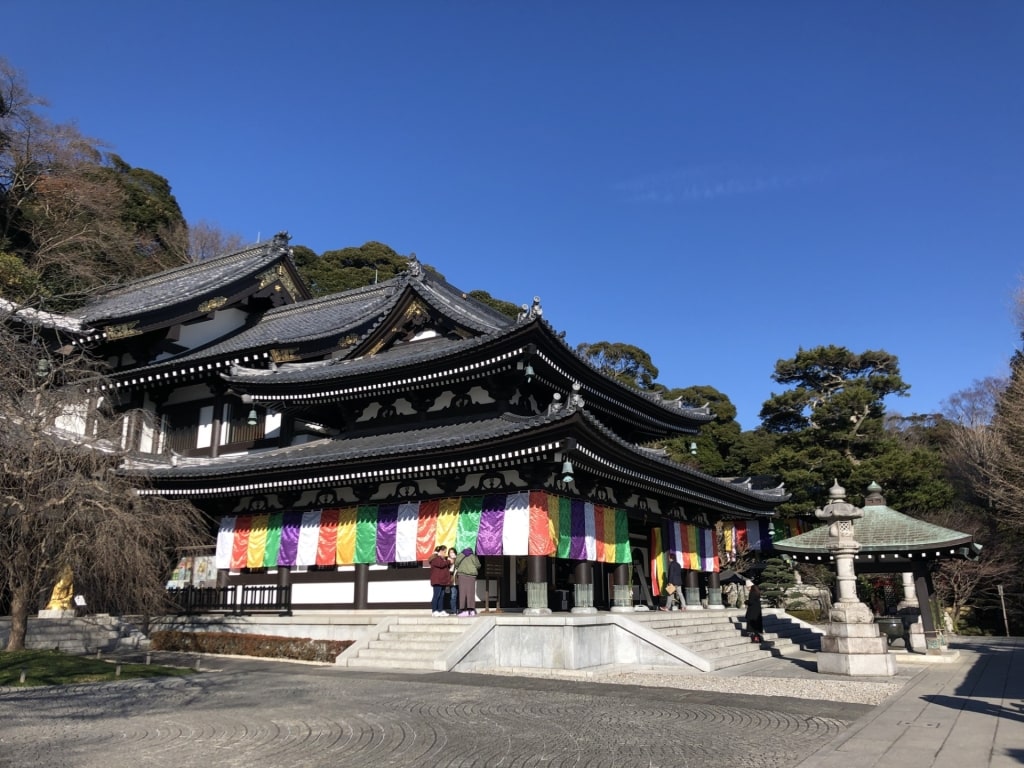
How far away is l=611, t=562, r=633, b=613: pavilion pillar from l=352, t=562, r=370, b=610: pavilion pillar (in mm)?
7073

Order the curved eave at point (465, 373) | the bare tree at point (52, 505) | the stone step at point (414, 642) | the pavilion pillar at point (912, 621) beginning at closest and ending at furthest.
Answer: the bare tree at point (52, 505) < the stone step at point (414, 642) < the curved eave at point (465, 373) < the pavilion pillar at point (912, 621)

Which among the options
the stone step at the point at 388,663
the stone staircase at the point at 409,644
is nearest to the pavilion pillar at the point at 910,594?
the stone staircase at the point at 409,644

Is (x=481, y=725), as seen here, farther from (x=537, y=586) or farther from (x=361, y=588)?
(x=361, y=588)

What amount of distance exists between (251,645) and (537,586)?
7.89 m

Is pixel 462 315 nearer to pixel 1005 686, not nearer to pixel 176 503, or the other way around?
pixel 176 503

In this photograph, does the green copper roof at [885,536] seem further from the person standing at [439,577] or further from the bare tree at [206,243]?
the bare tree at [206,243]

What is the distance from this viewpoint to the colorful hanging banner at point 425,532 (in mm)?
17844

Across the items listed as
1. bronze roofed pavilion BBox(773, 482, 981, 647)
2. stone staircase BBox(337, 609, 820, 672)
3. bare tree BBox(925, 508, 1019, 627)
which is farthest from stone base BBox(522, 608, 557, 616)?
bare tree BBox(925, 508, 1019, 627)

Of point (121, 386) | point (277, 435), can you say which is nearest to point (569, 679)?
point (277, 435)

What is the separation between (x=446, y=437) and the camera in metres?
19.1

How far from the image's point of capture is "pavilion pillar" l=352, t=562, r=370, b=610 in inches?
797

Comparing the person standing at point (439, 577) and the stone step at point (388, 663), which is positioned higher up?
the person standing at point (439, 577)

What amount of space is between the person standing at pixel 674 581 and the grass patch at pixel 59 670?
14281 mm

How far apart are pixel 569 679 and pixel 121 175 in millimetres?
52789
